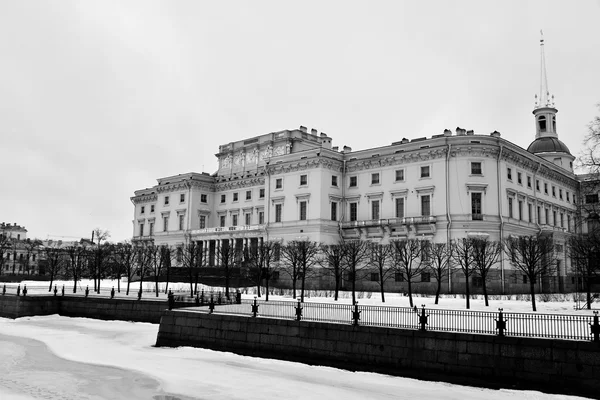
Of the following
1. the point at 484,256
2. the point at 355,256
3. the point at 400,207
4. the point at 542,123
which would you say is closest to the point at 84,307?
the point at 355,256

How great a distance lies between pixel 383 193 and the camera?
2274 inches

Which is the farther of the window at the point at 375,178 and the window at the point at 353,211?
the window at the point at 353,211

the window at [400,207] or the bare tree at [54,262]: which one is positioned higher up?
the window at [400,207]

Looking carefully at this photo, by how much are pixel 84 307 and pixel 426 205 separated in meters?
32.6

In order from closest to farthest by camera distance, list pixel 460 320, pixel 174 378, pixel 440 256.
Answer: pixel 174 378 → pixel 460 320 → pixel 440 256

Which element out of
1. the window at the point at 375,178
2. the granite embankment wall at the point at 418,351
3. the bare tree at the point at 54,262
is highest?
the window at the point at 375,178

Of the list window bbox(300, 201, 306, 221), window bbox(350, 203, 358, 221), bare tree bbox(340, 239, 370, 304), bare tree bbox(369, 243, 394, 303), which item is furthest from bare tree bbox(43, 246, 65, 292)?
bare tree bbox(369, 243, 394, 303)

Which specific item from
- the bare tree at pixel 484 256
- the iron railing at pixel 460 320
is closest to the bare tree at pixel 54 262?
the iron railing at pixel 460 320

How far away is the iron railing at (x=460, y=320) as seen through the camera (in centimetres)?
1830

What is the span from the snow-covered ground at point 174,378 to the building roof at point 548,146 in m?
66.7

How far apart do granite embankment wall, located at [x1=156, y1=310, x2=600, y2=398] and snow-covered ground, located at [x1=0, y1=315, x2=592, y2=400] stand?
41cm

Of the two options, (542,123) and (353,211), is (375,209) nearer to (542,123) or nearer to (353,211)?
(353,211)

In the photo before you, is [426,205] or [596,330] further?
[426,205]

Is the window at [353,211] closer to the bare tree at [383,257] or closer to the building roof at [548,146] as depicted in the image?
the bare tree at [383,257]
